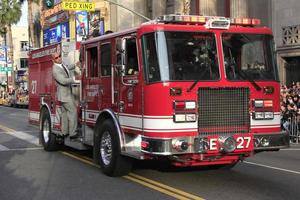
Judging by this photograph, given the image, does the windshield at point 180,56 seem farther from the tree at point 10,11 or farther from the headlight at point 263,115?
the tree at point 10,11

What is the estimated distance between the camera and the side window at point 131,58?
27.9ft

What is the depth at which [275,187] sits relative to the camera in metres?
Answer: 8.40

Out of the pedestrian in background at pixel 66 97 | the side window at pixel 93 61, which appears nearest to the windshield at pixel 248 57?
the side window at pixel 93 61

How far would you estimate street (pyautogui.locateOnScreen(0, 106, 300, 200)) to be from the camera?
788 centimetres

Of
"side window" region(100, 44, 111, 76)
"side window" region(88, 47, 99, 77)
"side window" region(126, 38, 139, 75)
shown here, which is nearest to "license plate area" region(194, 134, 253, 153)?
"side window" region(126, 38, 139, 75)

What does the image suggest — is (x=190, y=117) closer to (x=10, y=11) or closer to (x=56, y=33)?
(x=56, y=33)

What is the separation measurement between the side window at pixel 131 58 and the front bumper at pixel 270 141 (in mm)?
2213

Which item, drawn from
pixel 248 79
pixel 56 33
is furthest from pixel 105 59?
pixel 56 33

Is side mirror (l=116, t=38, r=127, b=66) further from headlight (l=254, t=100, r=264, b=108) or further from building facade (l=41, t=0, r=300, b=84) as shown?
building facade (l=41, t=0, r=300, b=84)

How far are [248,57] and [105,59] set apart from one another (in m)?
2.59

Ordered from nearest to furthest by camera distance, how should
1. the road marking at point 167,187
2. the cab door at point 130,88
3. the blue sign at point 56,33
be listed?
the road marking at point 167,187, the cab door at point 130,88, the blue sign at point 56,33

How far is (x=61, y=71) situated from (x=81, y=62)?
Answer: 1.26 meters

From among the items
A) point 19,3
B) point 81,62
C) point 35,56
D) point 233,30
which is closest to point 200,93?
point 233,30

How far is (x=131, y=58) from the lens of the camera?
8633 mm
